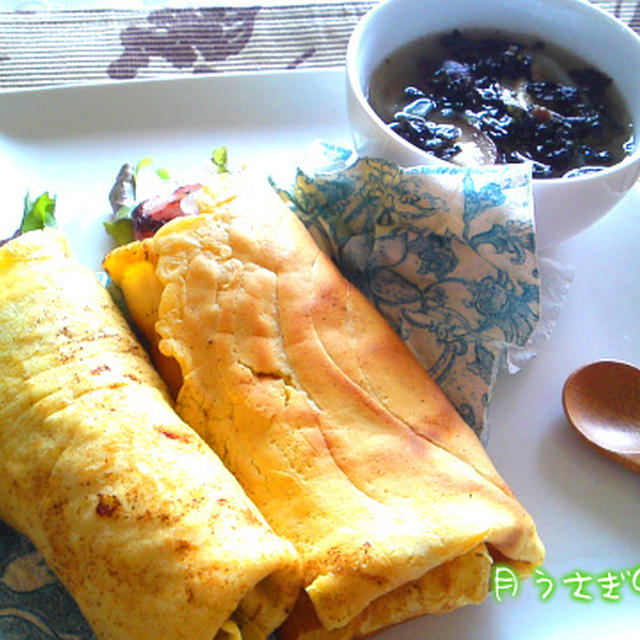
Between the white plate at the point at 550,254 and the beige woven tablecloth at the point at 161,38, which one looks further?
the beige woven tablecloth at the point at 161,38

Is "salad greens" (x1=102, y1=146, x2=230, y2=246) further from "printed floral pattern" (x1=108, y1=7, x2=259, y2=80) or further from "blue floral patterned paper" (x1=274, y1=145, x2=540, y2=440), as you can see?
"printed floral pattern" (x1=108, y1=7, x2=259, y2=80)

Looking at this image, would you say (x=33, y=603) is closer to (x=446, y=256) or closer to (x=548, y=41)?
(x=446, y=256)

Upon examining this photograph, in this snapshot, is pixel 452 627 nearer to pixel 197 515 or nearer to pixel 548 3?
pixel 197 515

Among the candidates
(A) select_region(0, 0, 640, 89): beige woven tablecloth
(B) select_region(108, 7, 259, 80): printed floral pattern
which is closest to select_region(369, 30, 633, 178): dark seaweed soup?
(A) select_region(0, 0, 640, 89): beige woven tablecloth

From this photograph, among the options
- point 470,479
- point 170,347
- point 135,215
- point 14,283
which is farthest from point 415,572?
point 135,215

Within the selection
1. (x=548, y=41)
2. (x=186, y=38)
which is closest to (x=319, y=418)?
(x=548, y=41)

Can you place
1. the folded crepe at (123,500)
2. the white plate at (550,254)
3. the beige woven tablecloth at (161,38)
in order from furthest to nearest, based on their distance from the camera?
the beige woven tablecloth at (161,38)
the white plate at (550,254)
the folded crepe at (123,500)

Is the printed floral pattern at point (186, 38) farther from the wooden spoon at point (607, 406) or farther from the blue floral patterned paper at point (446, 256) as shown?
the wooden spoon at point (607, 406)

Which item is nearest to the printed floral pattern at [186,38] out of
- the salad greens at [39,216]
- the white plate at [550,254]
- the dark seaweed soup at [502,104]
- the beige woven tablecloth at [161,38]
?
the beige woven tablecloth at [161,38]
